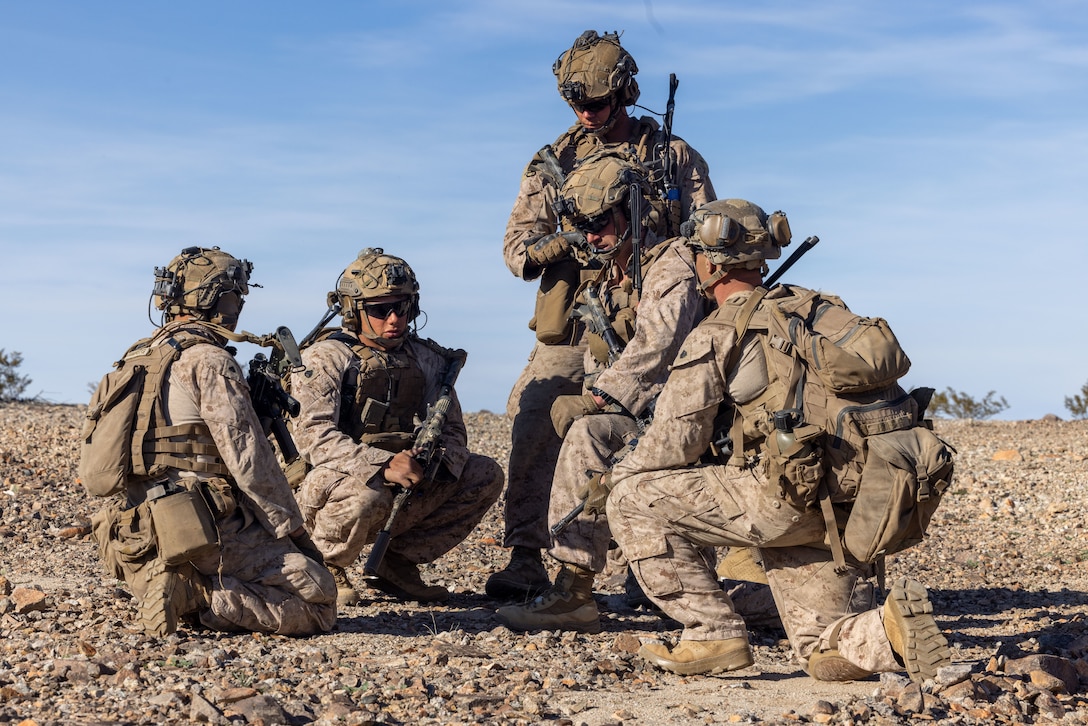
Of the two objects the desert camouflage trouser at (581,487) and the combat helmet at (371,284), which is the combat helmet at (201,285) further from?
the desert camouflage trouser at (581,487)

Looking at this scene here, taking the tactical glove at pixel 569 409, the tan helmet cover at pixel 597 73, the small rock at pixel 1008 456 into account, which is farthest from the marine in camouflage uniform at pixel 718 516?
the small rock at pixel 1008 456

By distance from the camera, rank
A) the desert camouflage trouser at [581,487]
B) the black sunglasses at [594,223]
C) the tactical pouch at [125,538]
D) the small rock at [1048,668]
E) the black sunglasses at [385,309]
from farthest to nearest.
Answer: the black sunglasses at [385,309], the black sunglasses at [594,223], the desert camouflage trouser at [581,487], the tactical pouch at [125,538], the small rock at [1048,668]

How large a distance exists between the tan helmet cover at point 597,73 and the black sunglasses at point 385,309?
1894mm

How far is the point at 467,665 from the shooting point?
6.36 meters

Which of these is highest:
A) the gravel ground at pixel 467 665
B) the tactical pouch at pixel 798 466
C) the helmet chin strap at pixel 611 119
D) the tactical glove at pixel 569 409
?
the helmet chin strap at pixel 611 119

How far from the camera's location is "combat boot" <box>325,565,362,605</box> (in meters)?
8.18

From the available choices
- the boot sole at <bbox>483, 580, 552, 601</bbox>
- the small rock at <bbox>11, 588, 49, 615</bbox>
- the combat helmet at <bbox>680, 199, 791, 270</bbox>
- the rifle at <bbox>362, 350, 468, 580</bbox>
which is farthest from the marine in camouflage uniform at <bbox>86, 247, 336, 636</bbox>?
the combat helmet at <bbox>680, 199, 791, 270</bbox>

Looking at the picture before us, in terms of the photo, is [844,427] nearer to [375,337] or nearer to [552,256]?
[552,256]

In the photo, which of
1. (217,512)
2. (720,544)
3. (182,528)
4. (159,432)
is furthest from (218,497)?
(720,544)

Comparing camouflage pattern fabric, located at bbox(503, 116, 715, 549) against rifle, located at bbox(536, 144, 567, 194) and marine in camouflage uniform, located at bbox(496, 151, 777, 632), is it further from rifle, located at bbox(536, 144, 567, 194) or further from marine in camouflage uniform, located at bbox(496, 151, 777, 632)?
marine in camouflage uniform, located at bbox(496, 151, 777, 632)

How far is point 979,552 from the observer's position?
35.0 feet

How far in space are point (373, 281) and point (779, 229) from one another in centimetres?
278

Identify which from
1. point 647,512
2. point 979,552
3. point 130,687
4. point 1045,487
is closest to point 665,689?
point 647,512

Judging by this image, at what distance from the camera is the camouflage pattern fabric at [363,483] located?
7926 mm
